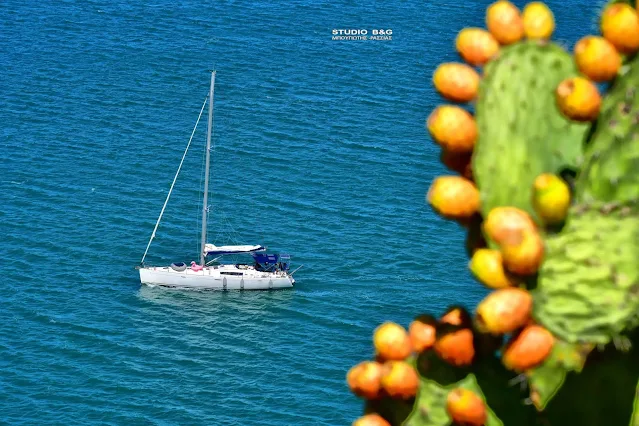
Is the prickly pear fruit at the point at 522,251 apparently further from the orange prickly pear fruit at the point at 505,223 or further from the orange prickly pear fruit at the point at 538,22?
the orange prickly pear fruit at the point at 538,22

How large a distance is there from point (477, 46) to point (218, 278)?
64254 mm

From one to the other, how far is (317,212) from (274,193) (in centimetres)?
354

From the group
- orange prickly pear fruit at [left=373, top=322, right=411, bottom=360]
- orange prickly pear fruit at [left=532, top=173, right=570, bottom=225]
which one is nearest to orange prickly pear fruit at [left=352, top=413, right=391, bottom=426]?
orange prickly pear fruit at [left=373, top=322, right=411, bottom=360]

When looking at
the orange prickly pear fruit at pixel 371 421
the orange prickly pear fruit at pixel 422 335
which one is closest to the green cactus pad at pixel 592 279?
the orange prickly pear fruit at pixel 422 335

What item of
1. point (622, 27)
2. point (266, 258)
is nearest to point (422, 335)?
point (622, 27)

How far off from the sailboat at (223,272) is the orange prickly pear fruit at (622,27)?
62149 millimetres

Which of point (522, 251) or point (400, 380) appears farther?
point (400, 380)

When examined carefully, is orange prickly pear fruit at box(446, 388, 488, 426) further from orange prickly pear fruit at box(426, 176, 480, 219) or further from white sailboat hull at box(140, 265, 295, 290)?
white sailboat hull at box(140, 265, 295, 290)

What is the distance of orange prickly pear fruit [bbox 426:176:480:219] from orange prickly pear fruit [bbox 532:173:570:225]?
0.29 metres

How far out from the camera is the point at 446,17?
10431 centimetres

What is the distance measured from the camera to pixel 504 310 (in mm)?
5270

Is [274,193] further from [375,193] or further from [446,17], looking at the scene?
[446,17]

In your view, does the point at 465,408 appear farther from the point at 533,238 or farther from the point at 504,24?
the point at 504,24

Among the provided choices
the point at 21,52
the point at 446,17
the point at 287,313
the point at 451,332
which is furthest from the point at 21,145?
the point at 451,332
